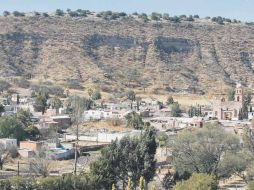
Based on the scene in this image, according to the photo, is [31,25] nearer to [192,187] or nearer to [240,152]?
[240,152]

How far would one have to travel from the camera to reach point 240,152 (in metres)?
35.0

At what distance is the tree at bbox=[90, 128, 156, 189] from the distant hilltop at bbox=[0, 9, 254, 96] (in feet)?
159

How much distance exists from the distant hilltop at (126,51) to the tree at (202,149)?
145 ft

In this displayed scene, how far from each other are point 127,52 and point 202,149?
63341 millimetres

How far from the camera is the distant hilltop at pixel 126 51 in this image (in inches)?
3428

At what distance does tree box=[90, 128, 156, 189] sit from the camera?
2973cm

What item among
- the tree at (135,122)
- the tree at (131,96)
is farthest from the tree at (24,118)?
the tree at (131,96)

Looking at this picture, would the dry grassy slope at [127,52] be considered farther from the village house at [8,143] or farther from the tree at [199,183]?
the tree at [199,183]

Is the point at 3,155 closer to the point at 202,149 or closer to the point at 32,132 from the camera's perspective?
the point at 32,132

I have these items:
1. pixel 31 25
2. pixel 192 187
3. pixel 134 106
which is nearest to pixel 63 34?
pixel 31 25

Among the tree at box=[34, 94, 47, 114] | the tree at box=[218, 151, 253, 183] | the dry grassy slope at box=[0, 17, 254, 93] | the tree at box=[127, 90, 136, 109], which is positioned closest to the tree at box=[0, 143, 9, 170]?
the tree at box=[218, 151, 253, 183]

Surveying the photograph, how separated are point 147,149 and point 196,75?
62148 mm

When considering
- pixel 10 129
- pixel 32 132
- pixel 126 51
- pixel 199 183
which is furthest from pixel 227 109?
pixel 126 51

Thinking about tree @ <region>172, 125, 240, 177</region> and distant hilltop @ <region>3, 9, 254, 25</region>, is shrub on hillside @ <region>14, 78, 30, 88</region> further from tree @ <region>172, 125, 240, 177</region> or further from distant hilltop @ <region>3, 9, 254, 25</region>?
tree @ <region>172, 125, 240, 177</region>
